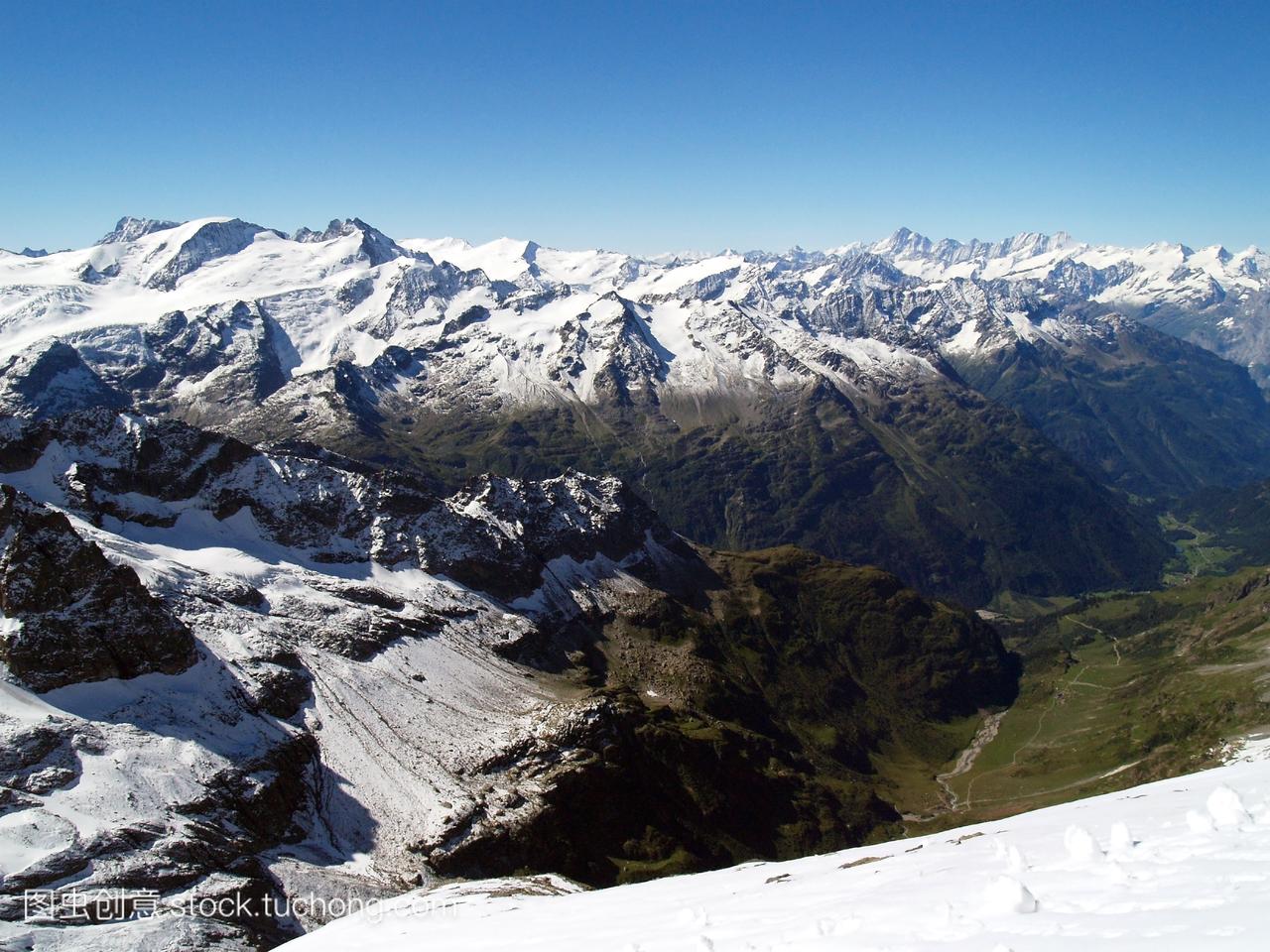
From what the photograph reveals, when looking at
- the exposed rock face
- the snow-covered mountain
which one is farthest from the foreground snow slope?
the exposed rock face

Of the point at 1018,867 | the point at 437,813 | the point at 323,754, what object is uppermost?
the point at 1018,867

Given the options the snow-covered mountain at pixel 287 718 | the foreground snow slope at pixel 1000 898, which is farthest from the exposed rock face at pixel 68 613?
the foreground snow slope at pixel 1000 898

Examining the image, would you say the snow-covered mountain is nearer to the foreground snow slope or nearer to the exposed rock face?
the exposed rock face

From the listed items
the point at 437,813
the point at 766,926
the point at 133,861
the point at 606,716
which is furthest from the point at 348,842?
the point at 766,926

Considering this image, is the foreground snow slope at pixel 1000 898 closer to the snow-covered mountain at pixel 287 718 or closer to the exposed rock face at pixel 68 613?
the snow-covered mountain at pixel 287 718

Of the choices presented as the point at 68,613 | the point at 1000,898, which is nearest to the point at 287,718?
the point at 68,613

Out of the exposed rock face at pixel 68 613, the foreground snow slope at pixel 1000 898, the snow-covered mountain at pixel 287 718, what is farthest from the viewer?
the exposed rock face at pixel 68 613

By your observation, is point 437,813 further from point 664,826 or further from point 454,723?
point 664,826
